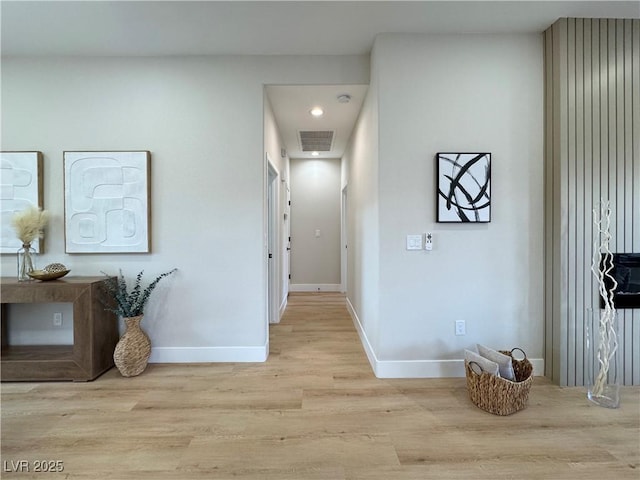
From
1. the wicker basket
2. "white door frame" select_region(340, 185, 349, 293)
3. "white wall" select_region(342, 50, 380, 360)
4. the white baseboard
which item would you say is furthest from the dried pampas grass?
"white door frame" select_region(340, 185, 349, 293)

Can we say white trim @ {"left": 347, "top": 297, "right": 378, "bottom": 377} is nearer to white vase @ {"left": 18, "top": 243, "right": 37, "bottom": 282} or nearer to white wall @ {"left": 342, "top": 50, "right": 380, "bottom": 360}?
white wall @ {"left": 342, "top": 50, "right": 380, "bottom": 360}

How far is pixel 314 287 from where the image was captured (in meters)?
5.83

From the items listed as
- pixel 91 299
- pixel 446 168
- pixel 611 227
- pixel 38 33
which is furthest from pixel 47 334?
pixel 611 227

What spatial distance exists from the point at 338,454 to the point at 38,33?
12.0ft

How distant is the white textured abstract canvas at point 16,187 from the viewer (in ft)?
8.60

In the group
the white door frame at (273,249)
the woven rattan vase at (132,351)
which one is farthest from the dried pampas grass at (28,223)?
the white door frame at (273,249)

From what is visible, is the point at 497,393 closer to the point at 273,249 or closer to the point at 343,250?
the point at 273,249

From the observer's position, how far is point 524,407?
1.97 m

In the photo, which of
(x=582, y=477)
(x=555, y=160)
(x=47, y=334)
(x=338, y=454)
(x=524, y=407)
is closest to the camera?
(x=582, y=477)

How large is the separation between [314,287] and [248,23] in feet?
14.4

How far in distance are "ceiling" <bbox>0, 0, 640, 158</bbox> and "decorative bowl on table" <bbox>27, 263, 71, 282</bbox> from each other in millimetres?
1835

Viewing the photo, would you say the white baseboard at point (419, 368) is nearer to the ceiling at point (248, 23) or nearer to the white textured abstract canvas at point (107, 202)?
the white textured abstract canvas at point (107, 202)

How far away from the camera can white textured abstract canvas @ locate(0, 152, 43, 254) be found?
2.62 metres

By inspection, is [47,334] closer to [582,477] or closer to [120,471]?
[120,471]
